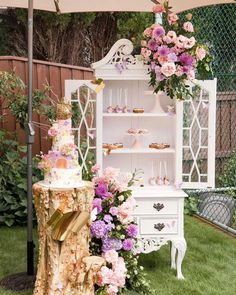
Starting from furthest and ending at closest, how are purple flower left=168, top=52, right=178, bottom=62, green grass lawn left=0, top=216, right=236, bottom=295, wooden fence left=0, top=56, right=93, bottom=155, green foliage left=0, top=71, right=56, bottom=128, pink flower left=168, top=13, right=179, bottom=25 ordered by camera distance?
wooden fence left=0, top=56, right=93, bottom=155, green foliage left=0, top=71, right=56, bottom=128, pink flower left=168, top=13, right=179, bottom=25, purple flower left=168, top=52, right=178, bottom=62, green grass lawn left=0, top=216, right=236, bottom=295

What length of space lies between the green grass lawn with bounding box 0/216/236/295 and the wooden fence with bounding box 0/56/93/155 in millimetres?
Answer: 1002

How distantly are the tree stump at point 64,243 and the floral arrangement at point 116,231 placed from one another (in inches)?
10.2

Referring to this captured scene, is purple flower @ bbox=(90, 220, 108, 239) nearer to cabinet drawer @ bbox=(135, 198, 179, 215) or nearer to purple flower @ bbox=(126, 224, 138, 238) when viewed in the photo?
purple flower @ bbox=(126, 224, 138, 238)

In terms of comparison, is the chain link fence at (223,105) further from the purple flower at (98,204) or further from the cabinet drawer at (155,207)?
the purple flower at (98,204)

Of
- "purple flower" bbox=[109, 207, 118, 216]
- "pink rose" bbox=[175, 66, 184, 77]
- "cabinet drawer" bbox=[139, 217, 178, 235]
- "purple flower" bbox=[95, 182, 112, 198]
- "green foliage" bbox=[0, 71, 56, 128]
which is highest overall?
"pink rose" bbox=[175, 66, 184, 77]

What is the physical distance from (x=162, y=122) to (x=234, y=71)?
6.97 feet

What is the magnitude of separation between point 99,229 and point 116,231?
5.4 inches

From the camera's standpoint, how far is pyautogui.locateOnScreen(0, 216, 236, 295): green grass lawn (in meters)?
3.97

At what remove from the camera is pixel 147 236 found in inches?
163

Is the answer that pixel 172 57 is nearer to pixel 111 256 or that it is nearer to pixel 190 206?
pixel 111 256

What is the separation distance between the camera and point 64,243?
3.38 meters

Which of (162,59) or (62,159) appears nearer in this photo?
(62,159)

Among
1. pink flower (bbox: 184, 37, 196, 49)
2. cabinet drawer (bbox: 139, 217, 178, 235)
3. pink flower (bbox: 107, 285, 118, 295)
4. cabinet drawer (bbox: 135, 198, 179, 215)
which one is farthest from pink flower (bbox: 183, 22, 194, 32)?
pink flower (bbox: 107, 285, 118, 295)

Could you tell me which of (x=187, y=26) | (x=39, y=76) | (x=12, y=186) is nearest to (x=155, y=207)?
(x=187, y=26)
